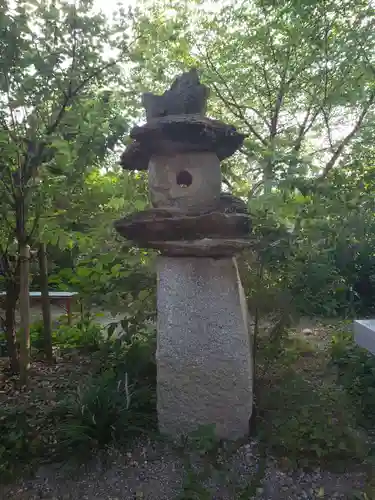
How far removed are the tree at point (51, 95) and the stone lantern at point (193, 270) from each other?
0.35 metres

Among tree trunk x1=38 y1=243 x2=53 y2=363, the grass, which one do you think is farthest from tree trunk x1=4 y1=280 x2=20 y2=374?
tree trunk x1=38 y1=243 x2=53 y2=363

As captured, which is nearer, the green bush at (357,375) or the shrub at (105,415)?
the shrub at (105,415)

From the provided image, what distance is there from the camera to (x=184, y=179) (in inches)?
114

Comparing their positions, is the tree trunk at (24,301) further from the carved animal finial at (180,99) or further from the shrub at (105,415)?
the carved animal finial at (180,99)

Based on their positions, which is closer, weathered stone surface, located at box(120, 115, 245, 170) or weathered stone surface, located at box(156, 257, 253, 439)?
weathered stone surface, located at box(120, 115, 245, 170)

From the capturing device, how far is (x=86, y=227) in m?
3.79

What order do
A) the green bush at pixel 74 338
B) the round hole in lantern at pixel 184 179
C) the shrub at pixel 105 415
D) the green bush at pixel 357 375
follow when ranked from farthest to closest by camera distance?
the green bush at pixel 74 338 → the green bush at pixel 357 375 → the round hole in lantern at pixel 184 179 → the shrub at pixel 105 415

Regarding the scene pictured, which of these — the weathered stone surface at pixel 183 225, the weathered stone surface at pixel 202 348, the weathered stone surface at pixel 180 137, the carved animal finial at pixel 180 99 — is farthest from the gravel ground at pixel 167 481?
the carved animal finial at pixel 180 99

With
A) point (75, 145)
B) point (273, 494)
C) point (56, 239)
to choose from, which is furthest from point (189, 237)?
point (273, 494)

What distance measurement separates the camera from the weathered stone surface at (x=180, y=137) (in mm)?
2645

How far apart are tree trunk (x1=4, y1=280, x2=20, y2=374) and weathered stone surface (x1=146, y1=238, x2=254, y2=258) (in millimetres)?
1774

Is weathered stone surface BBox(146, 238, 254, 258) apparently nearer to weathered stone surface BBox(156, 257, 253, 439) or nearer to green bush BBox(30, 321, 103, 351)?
weathered stone surface BBox(156, 257, 253, 439)

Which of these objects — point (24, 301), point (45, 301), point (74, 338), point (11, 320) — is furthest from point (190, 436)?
point (74, 338)

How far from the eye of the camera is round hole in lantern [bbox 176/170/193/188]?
2.87m
